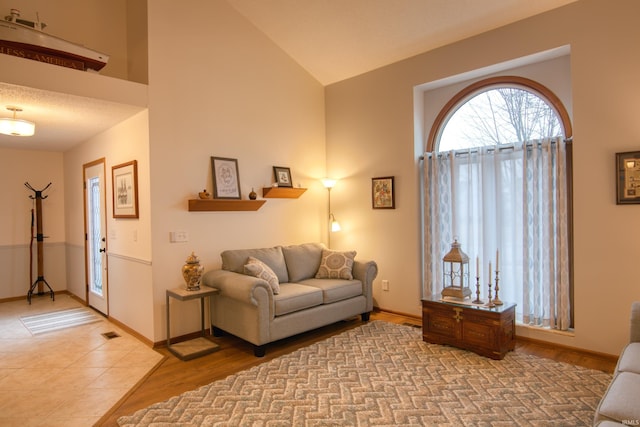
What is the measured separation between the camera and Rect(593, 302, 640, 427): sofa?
1671mm

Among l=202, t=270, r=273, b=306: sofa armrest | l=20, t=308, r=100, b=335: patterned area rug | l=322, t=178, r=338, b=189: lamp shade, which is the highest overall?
l=322, t=178, r=338, b=189: lamp shade

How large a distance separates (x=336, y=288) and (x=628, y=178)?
2820 mm

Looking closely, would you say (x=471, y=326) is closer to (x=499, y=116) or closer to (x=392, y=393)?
(x=392, y=393)

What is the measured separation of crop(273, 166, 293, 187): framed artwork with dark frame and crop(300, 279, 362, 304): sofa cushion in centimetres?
129

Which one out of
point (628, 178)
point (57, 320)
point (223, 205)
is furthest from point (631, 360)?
point (57, 320)

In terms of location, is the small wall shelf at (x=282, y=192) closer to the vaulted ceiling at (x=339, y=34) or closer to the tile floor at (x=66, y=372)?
the vaulted ceiling at (x=339, y=34)

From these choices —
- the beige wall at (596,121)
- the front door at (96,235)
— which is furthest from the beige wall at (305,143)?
the front door at (96,235)

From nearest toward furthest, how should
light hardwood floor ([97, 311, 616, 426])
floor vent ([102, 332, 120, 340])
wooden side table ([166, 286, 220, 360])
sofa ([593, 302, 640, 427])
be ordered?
sofa ([593, 302, 640, 427]), light hardwood floor ([97, 311, 616, 426]), wooden side table ([166, 286, 220, 360]), floor vent ([102, 332, 120, 340])

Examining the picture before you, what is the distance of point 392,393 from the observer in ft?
9.09

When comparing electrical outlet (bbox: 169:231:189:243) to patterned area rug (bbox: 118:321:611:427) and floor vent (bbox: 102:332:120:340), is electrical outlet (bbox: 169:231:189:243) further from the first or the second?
patterned area rug (bbox: 118:321:611:427)

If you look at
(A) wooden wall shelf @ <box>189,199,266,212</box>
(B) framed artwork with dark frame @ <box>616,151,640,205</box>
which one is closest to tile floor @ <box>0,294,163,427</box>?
(A) wooden wall shelf @ <box>189,199,266,212</box>

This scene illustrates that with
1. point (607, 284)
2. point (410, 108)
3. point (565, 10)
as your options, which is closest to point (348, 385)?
→ point (607, 284)

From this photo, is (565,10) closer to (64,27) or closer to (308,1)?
(308,1)

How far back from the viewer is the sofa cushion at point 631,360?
212cm
